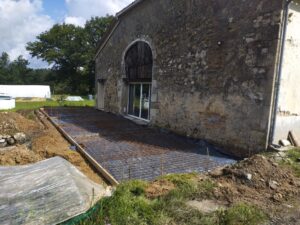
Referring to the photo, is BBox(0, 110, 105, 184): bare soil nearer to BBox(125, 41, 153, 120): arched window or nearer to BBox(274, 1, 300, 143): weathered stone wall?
BBox(125, 41, 153, 120): arched window

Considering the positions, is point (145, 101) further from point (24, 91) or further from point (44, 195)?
point (24, 91)

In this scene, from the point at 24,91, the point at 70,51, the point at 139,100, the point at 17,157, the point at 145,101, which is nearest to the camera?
the point at 17,157

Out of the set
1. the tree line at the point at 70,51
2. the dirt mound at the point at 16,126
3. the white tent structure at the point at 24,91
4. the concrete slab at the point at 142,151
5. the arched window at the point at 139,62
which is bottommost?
the concrete slab at the point at 142,151

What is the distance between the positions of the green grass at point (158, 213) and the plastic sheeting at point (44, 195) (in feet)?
0.53

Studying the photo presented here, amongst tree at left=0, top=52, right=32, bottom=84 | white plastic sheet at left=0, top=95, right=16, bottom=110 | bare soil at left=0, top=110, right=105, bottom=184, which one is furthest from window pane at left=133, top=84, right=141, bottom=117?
tree at left=0, top=52, right=32, bottom=84

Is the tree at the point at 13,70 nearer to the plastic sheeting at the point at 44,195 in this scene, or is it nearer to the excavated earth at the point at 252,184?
the excavated earth at the point at 252,184

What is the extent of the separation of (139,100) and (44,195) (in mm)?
9421

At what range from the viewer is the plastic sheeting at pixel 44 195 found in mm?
2781

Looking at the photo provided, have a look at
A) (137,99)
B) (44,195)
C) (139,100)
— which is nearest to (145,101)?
(139,100)

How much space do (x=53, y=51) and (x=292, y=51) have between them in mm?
45415

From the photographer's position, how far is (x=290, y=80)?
251 inches

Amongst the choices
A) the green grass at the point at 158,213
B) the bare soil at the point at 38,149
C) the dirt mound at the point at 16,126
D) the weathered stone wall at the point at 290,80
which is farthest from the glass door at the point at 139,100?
the green grass at the point at 158,213

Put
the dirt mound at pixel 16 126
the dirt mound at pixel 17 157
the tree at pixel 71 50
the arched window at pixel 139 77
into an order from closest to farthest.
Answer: the dirt mound at pixel 17 157, the dirt mound at pixel 16 126, the arched window at pixel 139 77, the tree at pixel 71 50

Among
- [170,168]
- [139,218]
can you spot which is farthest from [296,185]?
[139,218]
